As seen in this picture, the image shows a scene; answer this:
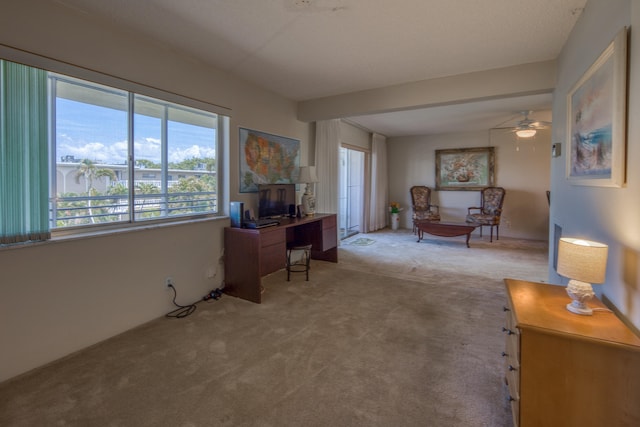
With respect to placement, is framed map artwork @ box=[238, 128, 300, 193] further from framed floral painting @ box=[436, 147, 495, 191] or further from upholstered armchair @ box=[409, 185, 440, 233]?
framed floral painting @ box=[436, 147, 495, 191]

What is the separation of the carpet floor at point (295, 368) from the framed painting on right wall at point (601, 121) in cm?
136

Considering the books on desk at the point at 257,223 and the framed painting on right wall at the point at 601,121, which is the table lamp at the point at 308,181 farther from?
the framed painting on right wall at the point at 601,121

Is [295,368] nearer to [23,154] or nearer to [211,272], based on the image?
[211,272]

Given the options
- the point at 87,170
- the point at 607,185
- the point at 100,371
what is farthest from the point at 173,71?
the point at 607,185

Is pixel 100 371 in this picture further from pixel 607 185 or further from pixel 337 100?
pixel 337 100

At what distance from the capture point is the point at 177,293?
296 cm

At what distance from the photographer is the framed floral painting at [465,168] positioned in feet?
23.2

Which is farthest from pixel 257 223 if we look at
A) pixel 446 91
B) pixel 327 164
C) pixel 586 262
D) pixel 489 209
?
pixel 489 209

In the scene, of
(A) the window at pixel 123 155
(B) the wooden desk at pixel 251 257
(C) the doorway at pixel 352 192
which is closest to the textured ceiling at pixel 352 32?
(A) the window at pixel 123 155

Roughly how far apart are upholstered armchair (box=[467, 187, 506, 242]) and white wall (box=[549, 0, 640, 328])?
4237 mm

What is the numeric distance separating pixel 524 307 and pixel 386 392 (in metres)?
0.92

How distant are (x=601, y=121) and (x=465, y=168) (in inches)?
236

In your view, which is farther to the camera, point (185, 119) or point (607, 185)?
point (185, 119)

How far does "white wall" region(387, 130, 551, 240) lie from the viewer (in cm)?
661
